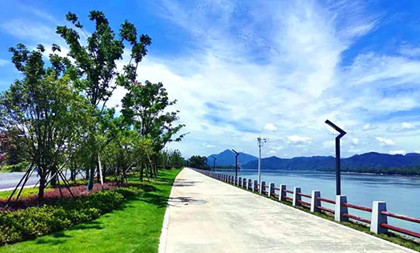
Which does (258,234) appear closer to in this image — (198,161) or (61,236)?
(61,236)

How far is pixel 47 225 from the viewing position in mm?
8094

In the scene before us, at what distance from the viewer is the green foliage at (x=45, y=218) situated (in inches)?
286

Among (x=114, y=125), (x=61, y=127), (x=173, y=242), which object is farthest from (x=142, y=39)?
(x=173, y=242)

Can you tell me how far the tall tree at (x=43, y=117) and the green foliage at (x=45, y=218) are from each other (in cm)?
178

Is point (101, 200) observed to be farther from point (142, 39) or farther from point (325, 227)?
point (142, 39)

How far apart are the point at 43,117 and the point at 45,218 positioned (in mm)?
4360

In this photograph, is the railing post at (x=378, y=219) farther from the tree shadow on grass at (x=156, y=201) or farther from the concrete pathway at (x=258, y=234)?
the tree shadow on grass at (x=156, y=201)

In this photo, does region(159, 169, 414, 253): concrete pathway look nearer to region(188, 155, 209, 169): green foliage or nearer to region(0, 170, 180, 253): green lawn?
A: region(0, 170, 180, 253): green lawn

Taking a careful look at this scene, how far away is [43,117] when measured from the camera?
1130 cm

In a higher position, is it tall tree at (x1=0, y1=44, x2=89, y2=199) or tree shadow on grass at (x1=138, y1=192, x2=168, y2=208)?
tall tree at (x1=0, y1=44, x2=89, y2=199)

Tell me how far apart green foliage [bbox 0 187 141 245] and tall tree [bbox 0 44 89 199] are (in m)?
1.78

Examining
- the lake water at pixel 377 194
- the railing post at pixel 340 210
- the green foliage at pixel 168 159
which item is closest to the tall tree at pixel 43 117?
the railing post at pixel 340 210

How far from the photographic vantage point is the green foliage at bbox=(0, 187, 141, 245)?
286 inches

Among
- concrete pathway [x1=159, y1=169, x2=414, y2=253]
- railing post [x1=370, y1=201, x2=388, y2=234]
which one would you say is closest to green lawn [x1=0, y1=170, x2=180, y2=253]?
concrete pathway [x1=159, y1=169, x2=414, y2=253]
